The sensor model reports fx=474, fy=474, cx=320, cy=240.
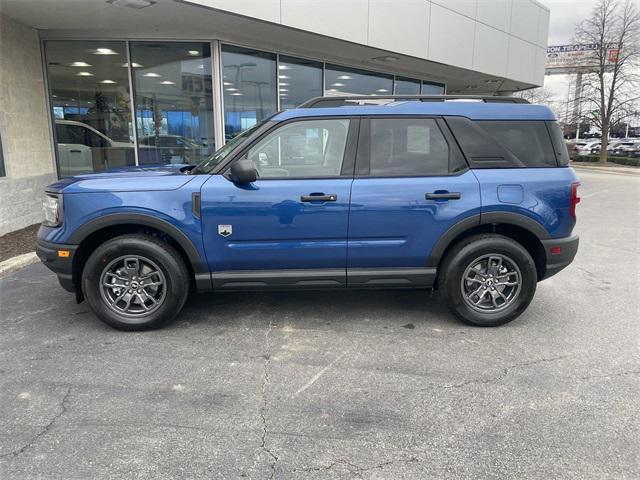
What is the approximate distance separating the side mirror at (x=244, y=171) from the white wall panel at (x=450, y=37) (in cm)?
958

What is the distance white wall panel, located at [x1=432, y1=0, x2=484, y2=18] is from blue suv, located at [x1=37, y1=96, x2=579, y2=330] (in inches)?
359

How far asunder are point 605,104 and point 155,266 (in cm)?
3960

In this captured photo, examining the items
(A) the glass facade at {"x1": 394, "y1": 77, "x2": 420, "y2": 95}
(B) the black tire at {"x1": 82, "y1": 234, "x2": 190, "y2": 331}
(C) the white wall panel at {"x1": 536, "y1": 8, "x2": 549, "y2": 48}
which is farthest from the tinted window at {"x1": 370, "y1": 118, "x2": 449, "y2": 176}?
(C) the white wall panel at {"x1": 536, "y1": 8, "x2": 549, "y2": 48}

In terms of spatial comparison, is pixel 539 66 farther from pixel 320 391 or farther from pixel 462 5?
pixel 320 391

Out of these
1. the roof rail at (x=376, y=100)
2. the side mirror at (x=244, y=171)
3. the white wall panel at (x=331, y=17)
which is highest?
the white wall panel at (x=331, y=17)

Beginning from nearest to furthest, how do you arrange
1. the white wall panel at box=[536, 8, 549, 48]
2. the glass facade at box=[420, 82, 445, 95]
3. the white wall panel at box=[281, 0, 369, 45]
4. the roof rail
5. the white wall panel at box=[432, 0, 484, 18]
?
1. the roof rail
2. the white wall panel at box=[281, 0, 369, 45]
3. the white wall panel at box=[432, 0, 484, 18]
4. the glass facade at box=[420, 82, 445, 95]
5. the white wall panel at box=[536, 8, 549, 48]

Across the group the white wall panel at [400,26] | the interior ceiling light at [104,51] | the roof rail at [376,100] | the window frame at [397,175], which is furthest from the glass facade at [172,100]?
the window frame at [397,175]

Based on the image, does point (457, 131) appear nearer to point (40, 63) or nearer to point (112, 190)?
point (112, 190)

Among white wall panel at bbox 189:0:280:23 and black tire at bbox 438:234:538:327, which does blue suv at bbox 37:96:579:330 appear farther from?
white wall panel at bbox 189:0:280:23

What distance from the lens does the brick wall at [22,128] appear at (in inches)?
301

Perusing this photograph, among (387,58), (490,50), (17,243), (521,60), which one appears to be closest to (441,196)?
(17,243)

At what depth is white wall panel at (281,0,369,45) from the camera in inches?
336

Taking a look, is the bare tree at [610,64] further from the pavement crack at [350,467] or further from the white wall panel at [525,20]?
the pavement crack at [350,467]

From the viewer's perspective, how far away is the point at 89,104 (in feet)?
31.1
